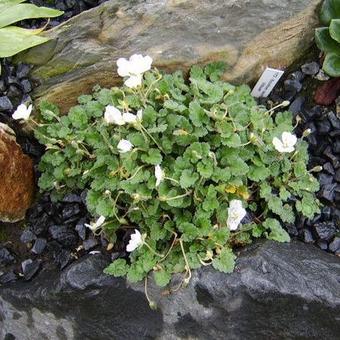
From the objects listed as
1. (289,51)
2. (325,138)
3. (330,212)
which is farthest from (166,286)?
(289,51)

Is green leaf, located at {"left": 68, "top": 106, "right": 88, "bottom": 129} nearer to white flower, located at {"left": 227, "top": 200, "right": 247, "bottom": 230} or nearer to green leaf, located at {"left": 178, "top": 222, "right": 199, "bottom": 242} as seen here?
green leaf, located at {"left": 178, "top": 222, "right": 199, "bottom": 242}

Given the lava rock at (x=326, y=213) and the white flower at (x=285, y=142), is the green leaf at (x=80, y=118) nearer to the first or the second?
the white flower at (x=285, y=142)

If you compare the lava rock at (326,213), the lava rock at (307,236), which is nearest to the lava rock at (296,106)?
the lava rock at (326,213)

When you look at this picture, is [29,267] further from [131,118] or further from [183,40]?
[183,40]

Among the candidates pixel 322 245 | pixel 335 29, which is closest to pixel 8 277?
pixel 322 245

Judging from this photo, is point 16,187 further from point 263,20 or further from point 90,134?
point 263,20

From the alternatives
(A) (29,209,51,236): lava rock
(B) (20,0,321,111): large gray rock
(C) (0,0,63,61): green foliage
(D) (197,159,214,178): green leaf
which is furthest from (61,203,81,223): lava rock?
(C) (0,0,63,61): green foliage
